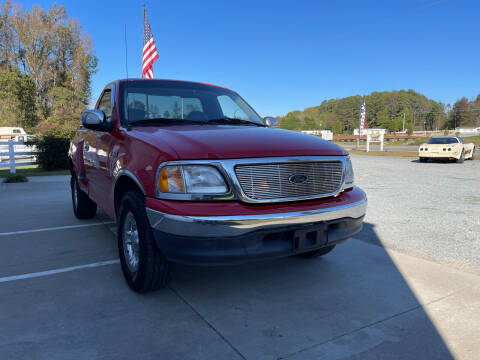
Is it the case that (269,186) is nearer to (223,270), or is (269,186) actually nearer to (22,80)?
(223,270)

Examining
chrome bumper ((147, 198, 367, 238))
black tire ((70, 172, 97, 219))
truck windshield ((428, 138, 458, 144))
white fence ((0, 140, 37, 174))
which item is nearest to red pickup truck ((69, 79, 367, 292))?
chrome bumper ((147, 198, 367, 238))

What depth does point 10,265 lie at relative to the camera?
354 centimetres

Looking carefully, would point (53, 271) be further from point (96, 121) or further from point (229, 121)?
point (229, 121)

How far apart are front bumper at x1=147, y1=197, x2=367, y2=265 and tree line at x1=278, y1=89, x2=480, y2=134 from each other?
123 meters

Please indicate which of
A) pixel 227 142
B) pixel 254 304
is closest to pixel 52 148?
pixel 227 142

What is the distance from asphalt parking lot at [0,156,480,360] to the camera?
214 centimetres

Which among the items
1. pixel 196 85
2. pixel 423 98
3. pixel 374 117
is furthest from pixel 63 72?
pixel 423 98

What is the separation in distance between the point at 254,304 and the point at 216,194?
1.00 m

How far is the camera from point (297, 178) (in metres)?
2.55

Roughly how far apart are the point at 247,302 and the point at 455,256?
100 inches

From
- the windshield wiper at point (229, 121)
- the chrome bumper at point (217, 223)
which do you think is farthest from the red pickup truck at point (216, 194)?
the windshield wiper at point (229, 121)

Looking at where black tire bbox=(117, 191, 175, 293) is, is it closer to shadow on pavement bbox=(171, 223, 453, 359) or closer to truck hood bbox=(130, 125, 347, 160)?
shadow on pavement bbox=(171, 223, 453, 359)

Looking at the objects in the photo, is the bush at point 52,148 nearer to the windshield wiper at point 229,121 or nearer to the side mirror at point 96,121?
the side mirror at point 96,121

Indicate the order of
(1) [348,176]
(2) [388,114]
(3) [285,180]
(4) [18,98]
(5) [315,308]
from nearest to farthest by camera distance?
(3) [285,180] → (5) [315,308] → (1) [348,176] → (4) [18,98] → (2) [388,114]
